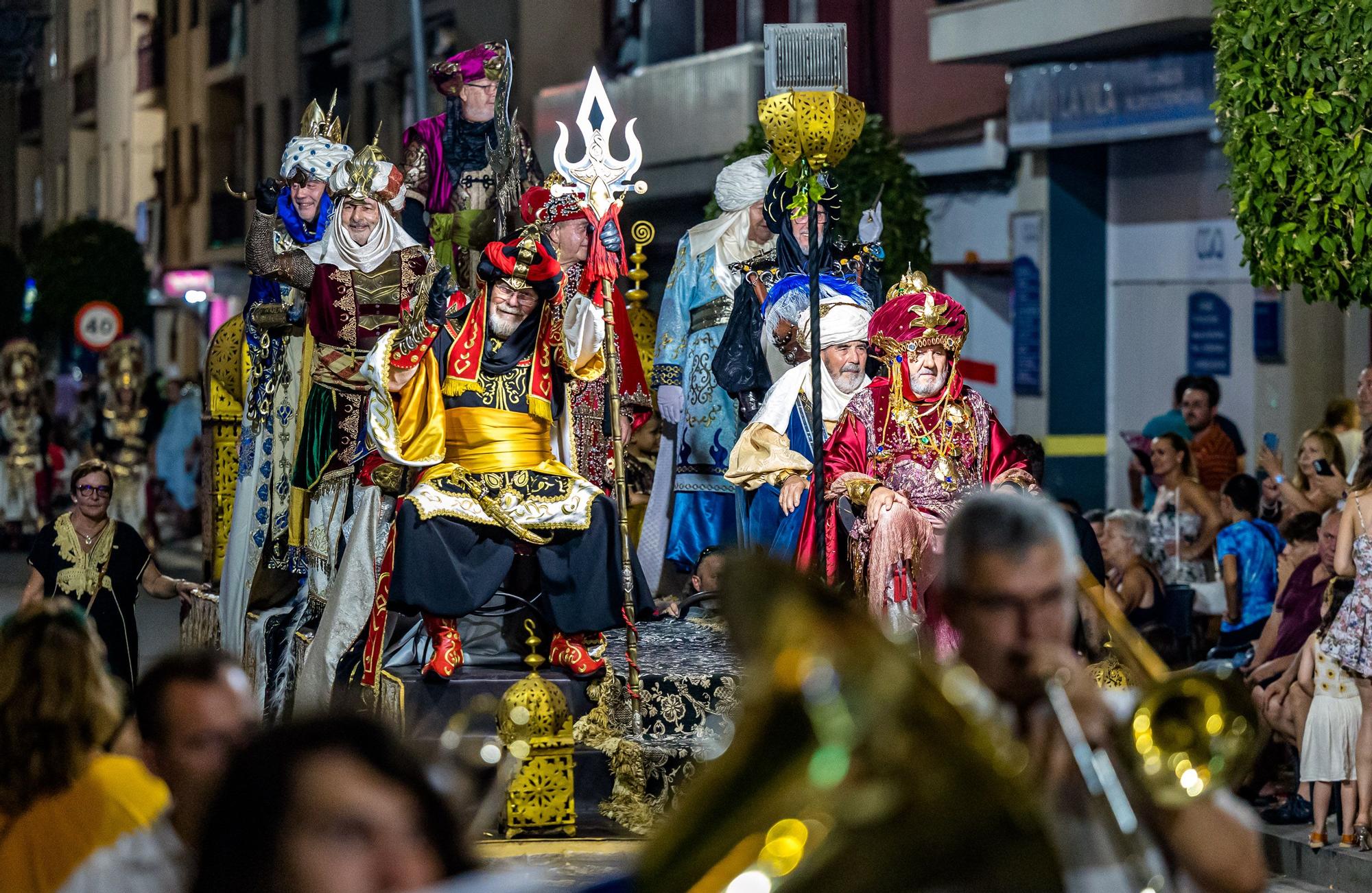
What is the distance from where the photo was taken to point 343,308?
405 inches

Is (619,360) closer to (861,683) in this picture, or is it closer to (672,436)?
(672,436)

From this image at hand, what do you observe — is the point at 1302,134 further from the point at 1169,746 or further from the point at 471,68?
the point at 1169,746

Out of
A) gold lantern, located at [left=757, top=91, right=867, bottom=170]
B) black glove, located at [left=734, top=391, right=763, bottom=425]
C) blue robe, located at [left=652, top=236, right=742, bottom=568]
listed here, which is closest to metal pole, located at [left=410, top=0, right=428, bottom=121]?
blue robe, located at [left=652, top=236, right=742, bottom=568]

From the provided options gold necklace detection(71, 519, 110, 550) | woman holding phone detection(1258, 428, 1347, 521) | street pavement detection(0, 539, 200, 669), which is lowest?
street pavement detection(0, 539, 200, 669)

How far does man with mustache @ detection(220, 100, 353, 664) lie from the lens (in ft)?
35.2

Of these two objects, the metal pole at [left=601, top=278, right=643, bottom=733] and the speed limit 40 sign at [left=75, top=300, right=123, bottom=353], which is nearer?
the metal pole at [left=601, top=278, right=643, bottom=733]

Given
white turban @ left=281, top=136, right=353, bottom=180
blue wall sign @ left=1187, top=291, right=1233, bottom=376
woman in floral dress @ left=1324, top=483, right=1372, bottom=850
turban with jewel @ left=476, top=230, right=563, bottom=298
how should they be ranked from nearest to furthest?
woman in floral dress @ left=1324, top=483, right=1372, bottom=850, turban with jewel @ left=476, top=230, right=563, bottom=298, white turban @ left=281, top=136, right=353, bottom=180, blue wall sign @ left=1187, top=291, right=1233, bottom=376

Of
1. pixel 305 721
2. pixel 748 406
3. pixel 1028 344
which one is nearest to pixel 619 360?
pixel 748 406

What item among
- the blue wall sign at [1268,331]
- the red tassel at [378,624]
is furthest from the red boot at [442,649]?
the blue wall sign at [1268,331]

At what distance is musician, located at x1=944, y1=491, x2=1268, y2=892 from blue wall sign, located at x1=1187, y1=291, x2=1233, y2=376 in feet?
46.5

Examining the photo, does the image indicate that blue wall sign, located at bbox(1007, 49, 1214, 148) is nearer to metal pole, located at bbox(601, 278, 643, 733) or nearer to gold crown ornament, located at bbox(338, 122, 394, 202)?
gold crown ornament, located at bbox(338, 122, 394, 202)

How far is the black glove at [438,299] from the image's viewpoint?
29.2 feet

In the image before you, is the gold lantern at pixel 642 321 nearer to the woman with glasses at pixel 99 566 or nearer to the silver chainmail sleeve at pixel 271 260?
the silver chainmail sleeve at pixel 271 260

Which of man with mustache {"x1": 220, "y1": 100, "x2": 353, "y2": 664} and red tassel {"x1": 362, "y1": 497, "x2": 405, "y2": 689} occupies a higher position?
man with mustache {"x1": 220, "y1": 100, "x2": 353, "y2": 664}
